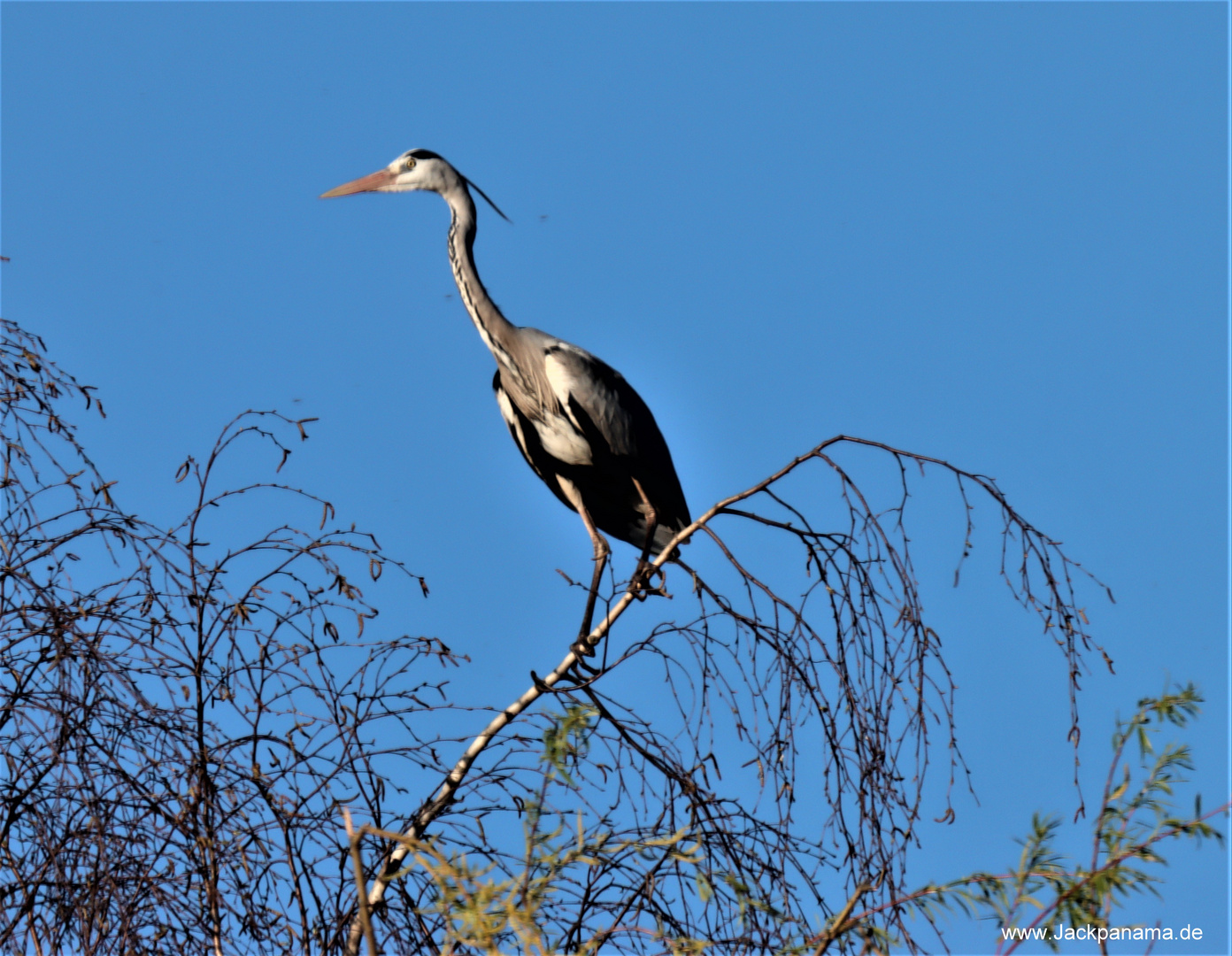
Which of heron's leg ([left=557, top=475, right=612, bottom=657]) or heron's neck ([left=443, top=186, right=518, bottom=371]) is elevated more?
heron's neck ([left=443, top=186, right=518, bottom=371])

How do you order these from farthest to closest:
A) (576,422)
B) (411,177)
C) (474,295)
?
(411,177) → (474,295) → (576,422)

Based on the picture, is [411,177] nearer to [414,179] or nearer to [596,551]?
[414,179]

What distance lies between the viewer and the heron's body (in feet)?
15.9

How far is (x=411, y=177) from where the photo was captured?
539 cm

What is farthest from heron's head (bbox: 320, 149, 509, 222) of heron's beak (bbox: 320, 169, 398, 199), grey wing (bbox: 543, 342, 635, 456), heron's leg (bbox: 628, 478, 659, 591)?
heron's leg (bbox: 628, 478, 659, 591)

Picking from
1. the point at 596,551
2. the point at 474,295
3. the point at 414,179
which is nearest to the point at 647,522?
the point at 596,551

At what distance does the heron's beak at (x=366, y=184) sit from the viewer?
5516 mm

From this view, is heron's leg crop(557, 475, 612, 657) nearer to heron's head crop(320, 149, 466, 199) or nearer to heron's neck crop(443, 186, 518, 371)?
heron's neck crop(443, 186, 518, 371)

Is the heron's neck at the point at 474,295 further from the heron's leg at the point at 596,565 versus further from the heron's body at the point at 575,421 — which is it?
the heron's leg at the point at 596,565

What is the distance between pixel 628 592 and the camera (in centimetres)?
339

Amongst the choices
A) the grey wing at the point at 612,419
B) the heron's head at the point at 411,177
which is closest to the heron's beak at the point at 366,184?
the heron's head at the point at 411,177

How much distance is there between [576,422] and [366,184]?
1523 mm

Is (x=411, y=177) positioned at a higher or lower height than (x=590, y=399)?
higher

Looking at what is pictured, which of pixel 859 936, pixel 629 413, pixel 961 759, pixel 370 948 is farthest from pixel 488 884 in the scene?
pixel 629 413
